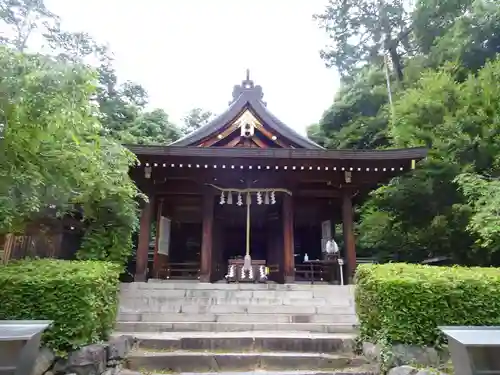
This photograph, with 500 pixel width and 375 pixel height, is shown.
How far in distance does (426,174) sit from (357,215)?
17.1 feet

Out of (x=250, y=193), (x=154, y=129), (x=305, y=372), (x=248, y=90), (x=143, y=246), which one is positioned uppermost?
(x=154, y=129)

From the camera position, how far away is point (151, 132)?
2309cm

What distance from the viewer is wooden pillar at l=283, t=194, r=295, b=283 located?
9.23m

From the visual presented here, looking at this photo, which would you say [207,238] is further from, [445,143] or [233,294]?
[445,143]

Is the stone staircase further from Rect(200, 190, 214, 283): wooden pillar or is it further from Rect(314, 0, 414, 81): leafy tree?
Rect(314, 0, 414, 81): leafy tree

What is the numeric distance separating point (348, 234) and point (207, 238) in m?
3.72

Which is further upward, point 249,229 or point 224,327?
point 249,229

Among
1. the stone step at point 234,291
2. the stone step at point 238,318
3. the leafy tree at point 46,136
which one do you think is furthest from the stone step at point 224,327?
the leafy tree at point 46,136

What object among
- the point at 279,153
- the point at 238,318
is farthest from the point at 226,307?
the point at 279,153

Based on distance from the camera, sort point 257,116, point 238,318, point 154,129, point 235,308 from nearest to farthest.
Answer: point 238,318 → point 235,308 → point 257,116 → point 154,129

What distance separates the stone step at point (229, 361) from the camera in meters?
4.65

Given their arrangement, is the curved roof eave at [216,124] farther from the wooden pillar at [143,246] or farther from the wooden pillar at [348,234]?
the wooden pillar at [348,234]

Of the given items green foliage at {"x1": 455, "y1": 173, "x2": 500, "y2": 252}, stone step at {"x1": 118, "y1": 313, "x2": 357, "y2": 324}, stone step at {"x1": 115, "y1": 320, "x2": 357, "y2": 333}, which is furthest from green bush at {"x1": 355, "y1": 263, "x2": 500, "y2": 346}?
green foliage at {"x1": 455, "y1": 173, "x2": 500, "y2": 252}

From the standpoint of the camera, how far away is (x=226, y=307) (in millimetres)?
6988
